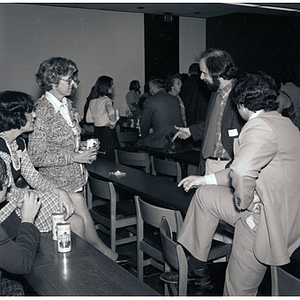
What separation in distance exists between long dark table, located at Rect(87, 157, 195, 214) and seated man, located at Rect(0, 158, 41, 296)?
97cm

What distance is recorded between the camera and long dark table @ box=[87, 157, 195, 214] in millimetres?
2568

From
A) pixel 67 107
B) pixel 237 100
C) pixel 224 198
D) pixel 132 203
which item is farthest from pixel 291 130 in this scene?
pixel 132 203

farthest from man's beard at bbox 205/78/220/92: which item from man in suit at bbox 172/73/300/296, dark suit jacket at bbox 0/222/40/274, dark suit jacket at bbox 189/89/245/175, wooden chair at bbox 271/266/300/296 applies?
dark suit jacket at bbox 0/222/40/274

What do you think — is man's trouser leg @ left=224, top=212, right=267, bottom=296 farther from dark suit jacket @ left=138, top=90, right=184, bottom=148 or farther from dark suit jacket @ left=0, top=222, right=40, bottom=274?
dark suit jacket @ left=138, top=90, right=184, bottom=148

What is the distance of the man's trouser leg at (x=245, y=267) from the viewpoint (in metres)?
1.86

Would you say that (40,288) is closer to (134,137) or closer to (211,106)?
(211,106)

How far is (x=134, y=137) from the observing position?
563cm

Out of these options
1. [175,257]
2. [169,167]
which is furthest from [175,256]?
[169,167]

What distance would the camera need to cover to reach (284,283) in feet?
4.67

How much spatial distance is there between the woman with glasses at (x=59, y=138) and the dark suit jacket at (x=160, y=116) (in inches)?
87.4

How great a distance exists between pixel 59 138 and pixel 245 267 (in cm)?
146

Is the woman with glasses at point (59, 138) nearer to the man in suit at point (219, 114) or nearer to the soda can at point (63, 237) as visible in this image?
the soda can at point (63, 237)

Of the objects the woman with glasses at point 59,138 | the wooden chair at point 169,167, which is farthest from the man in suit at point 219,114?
the woman with glasses at point 59,138

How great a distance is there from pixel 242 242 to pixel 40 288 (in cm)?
93
